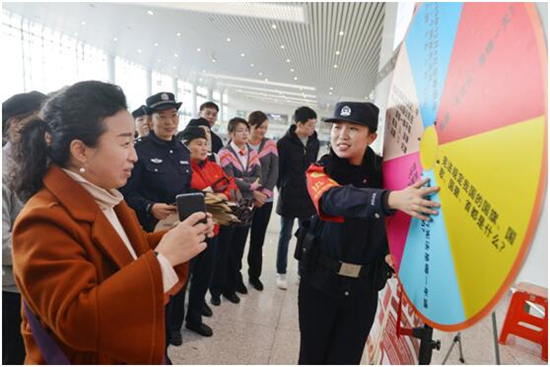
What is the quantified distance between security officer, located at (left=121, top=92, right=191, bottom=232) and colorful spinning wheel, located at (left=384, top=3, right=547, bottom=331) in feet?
4.53

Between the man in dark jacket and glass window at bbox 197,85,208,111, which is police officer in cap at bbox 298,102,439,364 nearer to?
the man in dark jacket

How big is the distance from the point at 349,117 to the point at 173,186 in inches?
48.6

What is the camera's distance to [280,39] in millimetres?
10148

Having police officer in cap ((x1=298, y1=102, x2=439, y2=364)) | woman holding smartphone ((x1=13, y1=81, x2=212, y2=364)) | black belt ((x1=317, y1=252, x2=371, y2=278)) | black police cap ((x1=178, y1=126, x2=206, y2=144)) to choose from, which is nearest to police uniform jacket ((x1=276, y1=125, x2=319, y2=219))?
black police cap ((x1=178, y1=126, x2=206, y2=144))

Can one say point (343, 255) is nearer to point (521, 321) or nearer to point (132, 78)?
point (521, 321)

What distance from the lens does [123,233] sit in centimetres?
98

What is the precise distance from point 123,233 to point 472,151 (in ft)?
3.01

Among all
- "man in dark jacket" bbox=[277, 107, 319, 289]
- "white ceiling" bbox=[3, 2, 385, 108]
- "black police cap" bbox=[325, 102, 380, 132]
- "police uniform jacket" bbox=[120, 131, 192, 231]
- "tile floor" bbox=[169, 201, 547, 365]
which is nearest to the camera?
"black police cap" bbox=[325, 102, 380, 132]

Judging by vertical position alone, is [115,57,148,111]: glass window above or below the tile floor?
above

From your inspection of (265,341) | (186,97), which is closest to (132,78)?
(186,97)

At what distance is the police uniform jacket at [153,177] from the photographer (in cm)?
192

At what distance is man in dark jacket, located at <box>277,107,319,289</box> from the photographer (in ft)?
10.3

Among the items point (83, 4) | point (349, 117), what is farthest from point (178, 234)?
point (83, 4)

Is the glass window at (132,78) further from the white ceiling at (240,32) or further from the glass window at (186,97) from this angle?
the glass window at (186,97)
